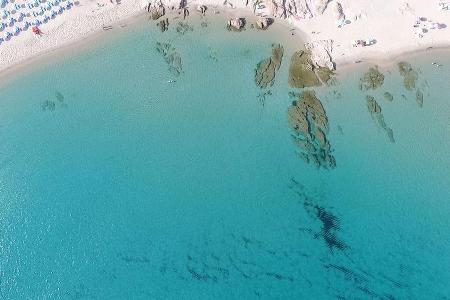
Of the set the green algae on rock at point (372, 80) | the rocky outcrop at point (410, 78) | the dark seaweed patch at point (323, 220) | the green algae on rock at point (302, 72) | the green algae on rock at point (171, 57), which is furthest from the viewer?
the green algae on rock at point (171, 57)

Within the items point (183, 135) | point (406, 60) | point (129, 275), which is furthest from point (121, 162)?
point (406, 60)

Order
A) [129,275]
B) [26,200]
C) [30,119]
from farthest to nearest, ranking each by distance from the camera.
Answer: [30,119] → [26,200] → [129,275]

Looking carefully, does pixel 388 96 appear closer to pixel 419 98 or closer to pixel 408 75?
pixel 419 98

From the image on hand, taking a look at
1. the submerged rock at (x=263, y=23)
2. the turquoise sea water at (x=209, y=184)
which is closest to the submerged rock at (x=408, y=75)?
the turquoise sea water at (x=209, y=184)

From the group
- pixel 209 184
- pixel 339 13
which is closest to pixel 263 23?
pixel 339 13

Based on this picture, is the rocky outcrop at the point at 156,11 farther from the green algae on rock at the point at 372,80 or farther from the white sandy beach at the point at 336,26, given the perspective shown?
the green algae on rock at the point at 372,80

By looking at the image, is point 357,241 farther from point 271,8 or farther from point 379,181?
point 271,8
